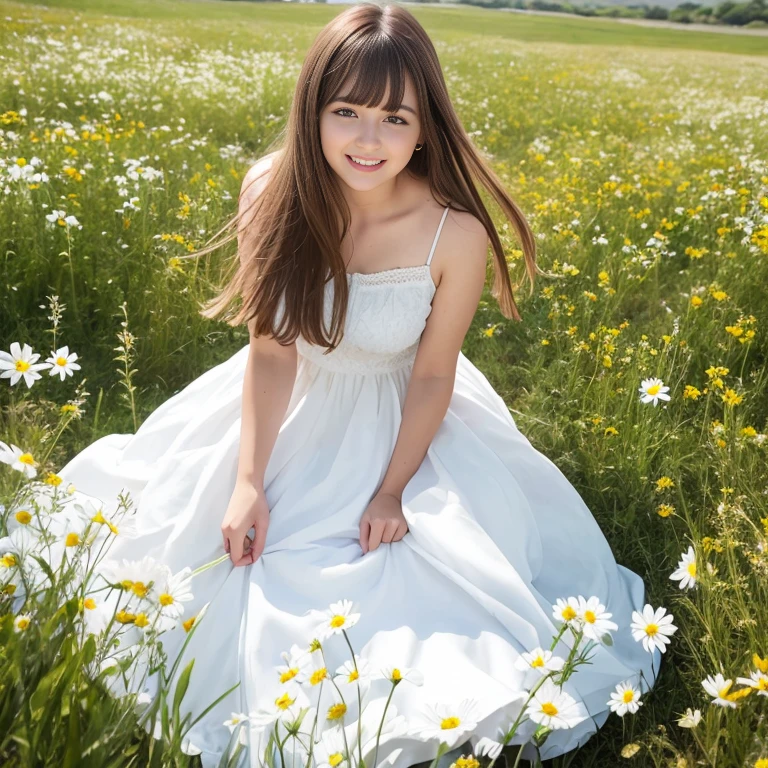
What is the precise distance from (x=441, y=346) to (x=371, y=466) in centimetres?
35

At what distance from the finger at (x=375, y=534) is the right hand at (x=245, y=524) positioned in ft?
0.79

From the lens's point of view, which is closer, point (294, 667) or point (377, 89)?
point (294, 667)

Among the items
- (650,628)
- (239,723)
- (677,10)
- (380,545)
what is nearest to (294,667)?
(239,723)

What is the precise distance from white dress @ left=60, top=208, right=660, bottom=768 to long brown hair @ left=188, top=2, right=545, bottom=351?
0.34ft

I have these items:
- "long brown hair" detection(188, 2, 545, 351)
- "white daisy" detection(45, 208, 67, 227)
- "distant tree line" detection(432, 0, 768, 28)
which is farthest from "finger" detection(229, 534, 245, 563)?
"distant tree line" detection(432, 0, 768, 28)

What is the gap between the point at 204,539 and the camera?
1952 millimetres

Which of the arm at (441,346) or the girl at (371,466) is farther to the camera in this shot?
the arm at (441,346)

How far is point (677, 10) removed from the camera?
295 inches

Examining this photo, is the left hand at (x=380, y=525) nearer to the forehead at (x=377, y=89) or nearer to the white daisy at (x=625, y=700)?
the white daisy at (x=625, y=700)

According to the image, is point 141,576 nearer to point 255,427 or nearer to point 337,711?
point 337,711

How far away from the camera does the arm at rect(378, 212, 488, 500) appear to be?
2.07 m

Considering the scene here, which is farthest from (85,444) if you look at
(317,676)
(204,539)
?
(317,676)

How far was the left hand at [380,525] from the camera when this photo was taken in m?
1.92

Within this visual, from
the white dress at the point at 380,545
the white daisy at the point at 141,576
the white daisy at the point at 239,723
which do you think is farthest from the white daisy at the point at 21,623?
the white dress at the point at 380,545
